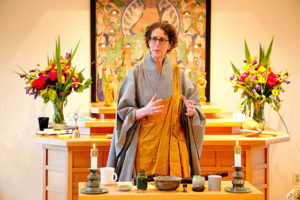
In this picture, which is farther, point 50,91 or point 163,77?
point 50,91

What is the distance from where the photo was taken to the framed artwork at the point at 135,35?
16.4ft

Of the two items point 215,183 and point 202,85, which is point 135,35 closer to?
point 202,85

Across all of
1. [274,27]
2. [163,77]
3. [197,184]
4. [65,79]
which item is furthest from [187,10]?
[197,184]

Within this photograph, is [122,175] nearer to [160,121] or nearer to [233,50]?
[160,121]

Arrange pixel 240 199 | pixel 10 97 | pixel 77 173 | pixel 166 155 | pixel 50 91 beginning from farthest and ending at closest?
1. pixel 10 97
2. pixel 50 91
3. pixel 77 173
4. pixel 166 155
5. pixel 240 199

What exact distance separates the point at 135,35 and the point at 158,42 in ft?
6.01

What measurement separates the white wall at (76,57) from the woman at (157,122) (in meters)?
1.79

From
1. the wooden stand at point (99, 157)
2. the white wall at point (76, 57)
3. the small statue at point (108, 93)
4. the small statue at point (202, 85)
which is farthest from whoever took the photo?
the white wall at point (76, 57)

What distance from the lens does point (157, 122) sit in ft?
10.5

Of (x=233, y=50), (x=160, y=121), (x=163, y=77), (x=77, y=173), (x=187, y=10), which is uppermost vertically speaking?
(x=187, y=10)

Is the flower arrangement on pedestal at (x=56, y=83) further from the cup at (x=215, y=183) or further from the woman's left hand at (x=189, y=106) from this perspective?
the cup at (x=215, y=183)

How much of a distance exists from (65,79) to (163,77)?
1219 millimetres

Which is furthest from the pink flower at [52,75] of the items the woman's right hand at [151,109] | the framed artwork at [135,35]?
the woman's right hand at [151,109]

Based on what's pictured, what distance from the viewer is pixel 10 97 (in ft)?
16.3
